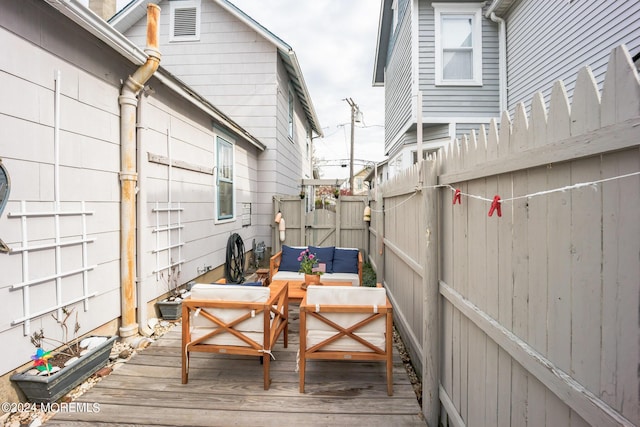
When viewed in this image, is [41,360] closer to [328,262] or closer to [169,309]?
[169,309]

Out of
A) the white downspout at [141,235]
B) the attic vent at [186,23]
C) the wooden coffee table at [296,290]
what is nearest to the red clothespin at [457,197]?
the wooden coffee table at [296,290]

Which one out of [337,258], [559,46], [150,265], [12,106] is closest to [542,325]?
[12,106]

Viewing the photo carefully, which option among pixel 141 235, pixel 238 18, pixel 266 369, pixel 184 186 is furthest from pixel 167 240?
pixel 238 18

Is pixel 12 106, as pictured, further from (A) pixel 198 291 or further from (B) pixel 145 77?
(A) pixel 198 291

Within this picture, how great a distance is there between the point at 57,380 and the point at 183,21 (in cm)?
813

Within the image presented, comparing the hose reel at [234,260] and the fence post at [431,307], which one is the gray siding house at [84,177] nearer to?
the hose reel at [234,260]

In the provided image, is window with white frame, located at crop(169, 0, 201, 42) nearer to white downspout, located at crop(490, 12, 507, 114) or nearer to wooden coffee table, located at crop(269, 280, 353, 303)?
wooden coffee table, located at crop(269, 280, 353, 303)

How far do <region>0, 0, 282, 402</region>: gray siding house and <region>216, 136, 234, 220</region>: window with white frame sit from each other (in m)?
1.13

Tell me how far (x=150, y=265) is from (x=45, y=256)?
1331 mm

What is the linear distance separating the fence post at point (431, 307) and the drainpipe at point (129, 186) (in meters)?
2.94

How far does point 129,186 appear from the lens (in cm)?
337

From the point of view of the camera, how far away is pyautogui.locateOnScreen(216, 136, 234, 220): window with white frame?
5916 millimetres

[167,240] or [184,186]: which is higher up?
[184,186]

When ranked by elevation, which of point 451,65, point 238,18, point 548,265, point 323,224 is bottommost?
point 323,224
